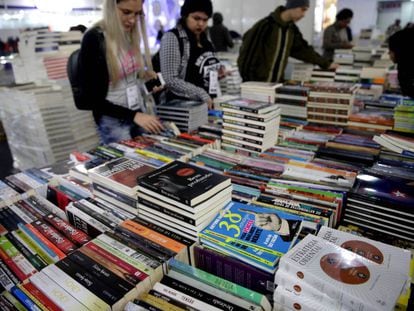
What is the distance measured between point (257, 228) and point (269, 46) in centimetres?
252

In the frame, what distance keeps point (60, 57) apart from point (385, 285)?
3.95 meters

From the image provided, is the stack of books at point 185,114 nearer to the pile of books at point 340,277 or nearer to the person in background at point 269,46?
the person in background at point 269,46

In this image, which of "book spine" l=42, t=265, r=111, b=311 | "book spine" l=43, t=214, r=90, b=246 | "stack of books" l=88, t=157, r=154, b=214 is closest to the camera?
"book spine" l=42, t=265, r=111, b=311

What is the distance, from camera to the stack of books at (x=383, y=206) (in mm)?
1201

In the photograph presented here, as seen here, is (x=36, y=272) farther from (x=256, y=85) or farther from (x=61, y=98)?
(x=61, y=98)

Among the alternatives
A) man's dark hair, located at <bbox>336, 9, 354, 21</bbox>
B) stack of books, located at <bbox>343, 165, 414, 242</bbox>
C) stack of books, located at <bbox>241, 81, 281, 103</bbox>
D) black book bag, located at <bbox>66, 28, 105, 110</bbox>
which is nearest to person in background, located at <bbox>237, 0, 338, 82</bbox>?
stack of books, located at <bbox>241, 81, 281, 103</bbox>

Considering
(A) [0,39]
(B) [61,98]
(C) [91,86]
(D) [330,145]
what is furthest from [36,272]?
(A) [0,39]

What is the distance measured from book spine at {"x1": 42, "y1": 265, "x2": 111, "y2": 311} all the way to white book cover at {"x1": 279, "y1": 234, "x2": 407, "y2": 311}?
0.51m

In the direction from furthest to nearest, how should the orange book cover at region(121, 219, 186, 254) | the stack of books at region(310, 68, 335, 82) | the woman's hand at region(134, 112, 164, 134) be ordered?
→ the stack of books at region(310, 68, 335, 82), the woman's hand at region(134, 112, 164, 134), the orange book cover at region(121, 219, 186, 254)

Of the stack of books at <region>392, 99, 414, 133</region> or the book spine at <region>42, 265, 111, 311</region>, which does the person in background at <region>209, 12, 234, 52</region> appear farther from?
the book spine at <region>42, 265, 111, 311</region>

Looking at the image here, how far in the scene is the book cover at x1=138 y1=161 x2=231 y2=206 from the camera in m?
1.08

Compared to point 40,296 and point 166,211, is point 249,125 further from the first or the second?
point 40,296

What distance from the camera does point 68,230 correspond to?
1.22 metres

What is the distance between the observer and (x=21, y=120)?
3418mm
